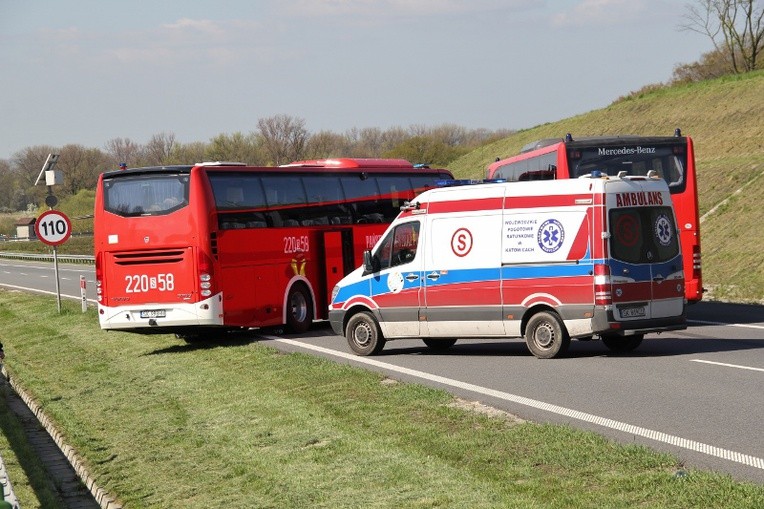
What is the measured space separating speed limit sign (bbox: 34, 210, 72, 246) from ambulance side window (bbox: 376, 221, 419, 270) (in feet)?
43.7

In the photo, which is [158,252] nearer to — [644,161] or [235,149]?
[644,161]

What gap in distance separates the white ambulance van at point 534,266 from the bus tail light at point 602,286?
1 cm

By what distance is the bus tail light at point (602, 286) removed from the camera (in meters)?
16.1

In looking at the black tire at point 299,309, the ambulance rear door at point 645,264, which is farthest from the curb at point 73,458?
the ambulance rear door at point 645,264

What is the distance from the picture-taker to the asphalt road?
33.4 feet

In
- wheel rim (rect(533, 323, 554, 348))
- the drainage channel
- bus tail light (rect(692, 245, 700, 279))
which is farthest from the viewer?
bus tail light (rect(692, 245, 700, 279))

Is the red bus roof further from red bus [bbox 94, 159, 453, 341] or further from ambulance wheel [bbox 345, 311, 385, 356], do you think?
ambulance wheel [bbox 345, 311, 385, 356]

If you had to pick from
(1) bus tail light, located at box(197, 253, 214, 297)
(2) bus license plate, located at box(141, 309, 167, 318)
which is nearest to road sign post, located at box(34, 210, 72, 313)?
(2) bus license plate, located at box(141, 309, 167, 318)

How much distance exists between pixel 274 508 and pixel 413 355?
9.66m

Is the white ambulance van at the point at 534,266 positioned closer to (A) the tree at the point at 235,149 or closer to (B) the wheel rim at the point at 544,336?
(B) the wheel rim at the point at 544,336

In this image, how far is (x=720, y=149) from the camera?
166 ft

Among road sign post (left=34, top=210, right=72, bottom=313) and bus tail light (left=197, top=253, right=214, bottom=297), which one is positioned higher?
road sign post (left=34, top=210, right=72, bottom=313)

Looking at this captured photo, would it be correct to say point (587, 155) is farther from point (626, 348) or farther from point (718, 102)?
point (718, 102)

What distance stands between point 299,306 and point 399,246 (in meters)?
6.03
